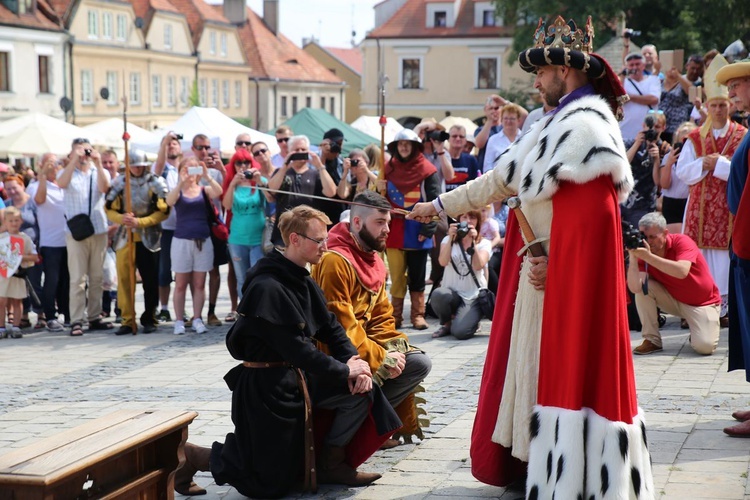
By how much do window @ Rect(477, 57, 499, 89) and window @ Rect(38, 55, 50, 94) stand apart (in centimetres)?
2574

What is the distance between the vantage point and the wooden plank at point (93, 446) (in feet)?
13.1

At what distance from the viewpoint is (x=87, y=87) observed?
45.9 m

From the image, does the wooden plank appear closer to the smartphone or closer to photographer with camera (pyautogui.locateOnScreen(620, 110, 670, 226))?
the smartphone

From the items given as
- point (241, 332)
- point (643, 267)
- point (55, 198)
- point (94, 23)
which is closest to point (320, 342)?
point (241, 332)

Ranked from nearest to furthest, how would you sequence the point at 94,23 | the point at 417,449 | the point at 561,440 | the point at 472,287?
the point at 561,440 < the point at 417,449 < the point at 472,287 < the point at 94,23

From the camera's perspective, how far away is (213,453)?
224 inches

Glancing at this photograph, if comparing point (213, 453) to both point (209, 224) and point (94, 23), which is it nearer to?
point (209, 224)

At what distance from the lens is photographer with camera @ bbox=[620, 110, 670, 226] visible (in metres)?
11.2

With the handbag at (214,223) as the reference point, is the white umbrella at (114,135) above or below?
above


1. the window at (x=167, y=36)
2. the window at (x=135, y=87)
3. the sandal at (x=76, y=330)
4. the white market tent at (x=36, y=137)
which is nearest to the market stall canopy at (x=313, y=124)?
the white market tent at (x=36, y=137)

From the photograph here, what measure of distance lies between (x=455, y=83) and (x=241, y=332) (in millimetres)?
56985

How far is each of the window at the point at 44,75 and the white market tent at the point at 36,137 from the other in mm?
23386

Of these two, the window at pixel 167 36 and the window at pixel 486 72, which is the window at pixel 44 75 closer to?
the window at pixel 167 36

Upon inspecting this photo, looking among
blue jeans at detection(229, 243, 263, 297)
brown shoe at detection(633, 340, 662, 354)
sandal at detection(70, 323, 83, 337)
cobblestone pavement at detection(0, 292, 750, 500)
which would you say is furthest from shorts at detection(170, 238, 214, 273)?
brown shoe at detection(633, 340, 662, 354)
